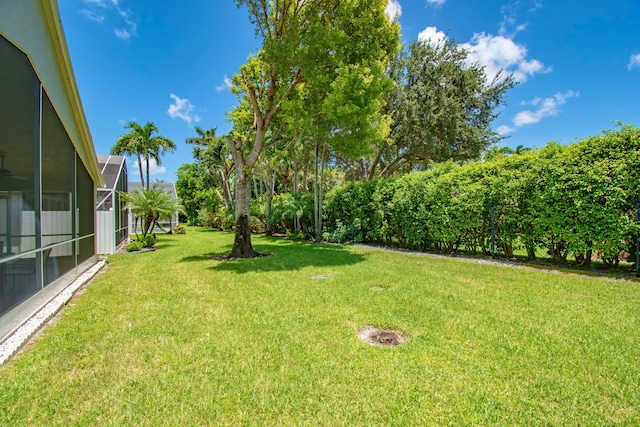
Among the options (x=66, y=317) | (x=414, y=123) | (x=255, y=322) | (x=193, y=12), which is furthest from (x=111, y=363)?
(x=414, y=123)

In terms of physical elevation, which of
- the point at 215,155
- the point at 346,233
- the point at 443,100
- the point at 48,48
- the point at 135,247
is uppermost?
the point at 443,100

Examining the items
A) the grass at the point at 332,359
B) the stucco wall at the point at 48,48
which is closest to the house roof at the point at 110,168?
the stucco wall at the point at 48,48

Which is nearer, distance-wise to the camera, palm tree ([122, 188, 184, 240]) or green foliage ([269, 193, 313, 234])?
palm tree ([122, 188, 184, 240])

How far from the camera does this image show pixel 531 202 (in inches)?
310

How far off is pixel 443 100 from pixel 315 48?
11.3 meters

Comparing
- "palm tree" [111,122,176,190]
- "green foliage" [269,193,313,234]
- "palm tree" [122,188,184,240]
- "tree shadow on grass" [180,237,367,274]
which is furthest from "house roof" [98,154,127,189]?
"palm tree" [111,122,176,190]

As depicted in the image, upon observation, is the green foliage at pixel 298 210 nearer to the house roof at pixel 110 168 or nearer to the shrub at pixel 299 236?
the shrub at pixel 299 236

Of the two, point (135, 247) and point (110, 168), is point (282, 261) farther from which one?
point (110, 168)

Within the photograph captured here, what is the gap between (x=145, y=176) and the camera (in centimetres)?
2458

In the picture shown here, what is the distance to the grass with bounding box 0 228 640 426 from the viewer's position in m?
2.17

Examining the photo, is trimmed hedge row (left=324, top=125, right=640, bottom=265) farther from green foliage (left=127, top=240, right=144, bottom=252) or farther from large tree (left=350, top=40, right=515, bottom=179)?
green foliage (left=127, top=240, right=144, bottom=252)

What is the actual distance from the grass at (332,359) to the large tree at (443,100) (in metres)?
13.8

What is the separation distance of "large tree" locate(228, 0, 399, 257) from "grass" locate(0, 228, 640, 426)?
5.70 m

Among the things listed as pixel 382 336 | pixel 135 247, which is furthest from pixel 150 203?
pixel 382 336
